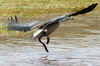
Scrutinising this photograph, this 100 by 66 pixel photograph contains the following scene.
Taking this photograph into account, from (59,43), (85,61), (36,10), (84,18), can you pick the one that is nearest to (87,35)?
(59,43)

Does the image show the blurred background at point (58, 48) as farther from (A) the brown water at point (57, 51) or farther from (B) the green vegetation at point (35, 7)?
(B) the green vegetation at point (35, 7)

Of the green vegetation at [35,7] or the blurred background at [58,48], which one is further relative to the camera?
the green vegetation at [35,7]

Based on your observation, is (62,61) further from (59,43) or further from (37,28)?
(59,43)

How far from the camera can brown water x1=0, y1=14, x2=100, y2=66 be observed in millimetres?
9492

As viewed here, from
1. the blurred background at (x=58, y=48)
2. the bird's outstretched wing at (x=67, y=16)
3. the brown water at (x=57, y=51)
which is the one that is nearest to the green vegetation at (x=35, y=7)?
the blurred background at (x=58, y=48)

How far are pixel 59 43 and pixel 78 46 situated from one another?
91cm

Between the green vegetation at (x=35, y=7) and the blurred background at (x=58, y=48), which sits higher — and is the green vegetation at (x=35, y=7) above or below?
below

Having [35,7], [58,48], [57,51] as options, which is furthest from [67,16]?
[35,7]

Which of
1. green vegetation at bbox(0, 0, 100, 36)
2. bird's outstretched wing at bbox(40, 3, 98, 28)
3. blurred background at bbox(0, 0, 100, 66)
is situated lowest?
green vegetation at bbox(0, 0, 100, 36)

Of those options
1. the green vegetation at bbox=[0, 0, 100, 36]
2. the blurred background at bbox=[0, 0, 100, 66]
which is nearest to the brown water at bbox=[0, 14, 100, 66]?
the blurred background at bbox=[0, 0, 100, 66]

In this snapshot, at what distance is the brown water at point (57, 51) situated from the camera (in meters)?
9.49

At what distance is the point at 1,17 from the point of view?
71.1ft

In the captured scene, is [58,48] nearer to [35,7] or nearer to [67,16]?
[67,16]

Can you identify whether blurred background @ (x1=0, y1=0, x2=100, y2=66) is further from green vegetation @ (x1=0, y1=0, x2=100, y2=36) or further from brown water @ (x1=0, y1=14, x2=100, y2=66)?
green vegetation @ (x1=0, y1=0, x2=100, y2=36)
